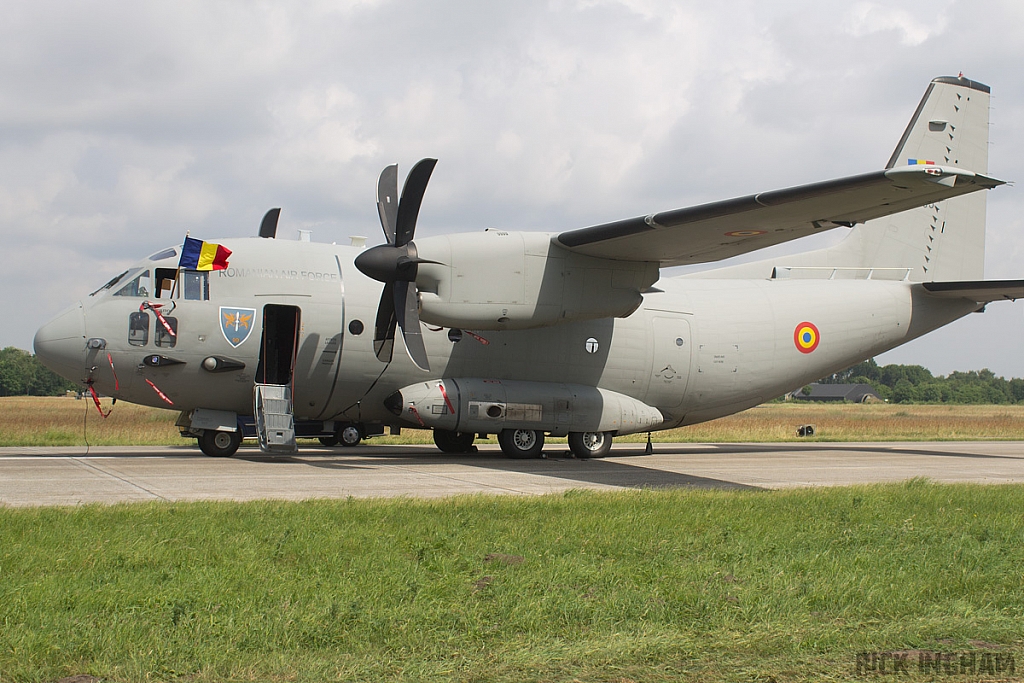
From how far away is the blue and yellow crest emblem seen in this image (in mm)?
18391

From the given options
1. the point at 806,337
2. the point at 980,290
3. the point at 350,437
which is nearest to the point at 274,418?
the point at 350,437

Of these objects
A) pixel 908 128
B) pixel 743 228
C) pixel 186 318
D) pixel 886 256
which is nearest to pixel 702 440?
pixel 886 256

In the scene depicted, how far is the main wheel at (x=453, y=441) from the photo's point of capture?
22.2m

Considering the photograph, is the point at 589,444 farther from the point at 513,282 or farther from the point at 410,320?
the point at 410,320

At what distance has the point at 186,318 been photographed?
18188 mm

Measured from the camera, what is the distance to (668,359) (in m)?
21.6

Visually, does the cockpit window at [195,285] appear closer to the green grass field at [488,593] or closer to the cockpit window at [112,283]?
the cockpit window at [112,283]

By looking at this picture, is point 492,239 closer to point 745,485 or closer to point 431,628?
point 745,485

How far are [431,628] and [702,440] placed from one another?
89.2 ft

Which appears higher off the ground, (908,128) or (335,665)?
(908,128)

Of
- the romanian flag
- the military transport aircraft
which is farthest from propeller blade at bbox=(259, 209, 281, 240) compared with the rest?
the romanian flag

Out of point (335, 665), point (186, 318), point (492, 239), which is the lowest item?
point (335, 665)

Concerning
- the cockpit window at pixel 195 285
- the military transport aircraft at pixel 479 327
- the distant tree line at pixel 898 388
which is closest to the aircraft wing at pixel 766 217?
the military transport aircraft at pixel 479 327

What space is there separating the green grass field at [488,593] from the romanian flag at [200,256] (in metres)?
9.04
